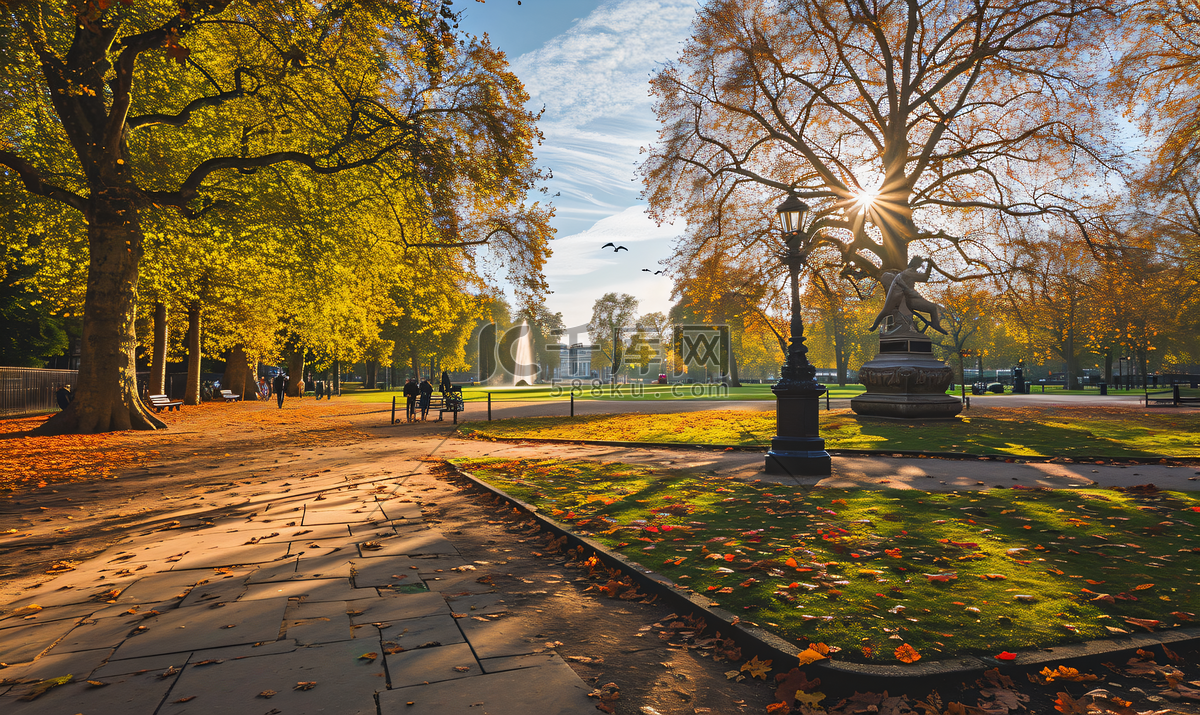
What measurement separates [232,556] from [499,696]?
12.7 ft

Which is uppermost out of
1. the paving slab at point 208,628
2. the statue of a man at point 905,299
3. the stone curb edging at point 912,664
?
the statue of a man at point 905,299

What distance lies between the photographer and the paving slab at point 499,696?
105 inches

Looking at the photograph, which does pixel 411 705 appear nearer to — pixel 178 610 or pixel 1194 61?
pixel 178 610

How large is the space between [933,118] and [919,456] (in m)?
17.9

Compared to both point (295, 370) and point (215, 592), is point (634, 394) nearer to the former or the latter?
point (295, 370)

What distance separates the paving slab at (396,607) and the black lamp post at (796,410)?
21.8 feet

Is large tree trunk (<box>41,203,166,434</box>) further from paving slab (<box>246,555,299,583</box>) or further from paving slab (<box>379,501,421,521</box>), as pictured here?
paving slab (<box>246,555,299,583</box>)

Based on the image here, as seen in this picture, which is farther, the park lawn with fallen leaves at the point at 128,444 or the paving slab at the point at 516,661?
the park lawn with fallen leaves at the point at 128,444

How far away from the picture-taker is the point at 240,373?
134 feet

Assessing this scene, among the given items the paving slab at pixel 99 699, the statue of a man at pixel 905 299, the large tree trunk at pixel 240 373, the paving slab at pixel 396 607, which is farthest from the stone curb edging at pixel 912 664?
the large tree trunk at pixel 240 373

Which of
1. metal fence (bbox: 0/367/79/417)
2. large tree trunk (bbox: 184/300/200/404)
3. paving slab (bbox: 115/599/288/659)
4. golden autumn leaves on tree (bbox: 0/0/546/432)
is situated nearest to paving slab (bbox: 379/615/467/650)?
paving slab (bbox: 115/599/288/659)

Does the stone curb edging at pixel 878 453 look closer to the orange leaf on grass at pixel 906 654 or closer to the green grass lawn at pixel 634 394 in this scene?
the orange leaf on grass at pixel 906 654

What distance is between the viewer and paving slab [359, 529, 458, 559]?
536cm

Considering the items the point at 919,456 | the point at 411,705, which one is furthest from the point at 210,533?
the point at 919,456
